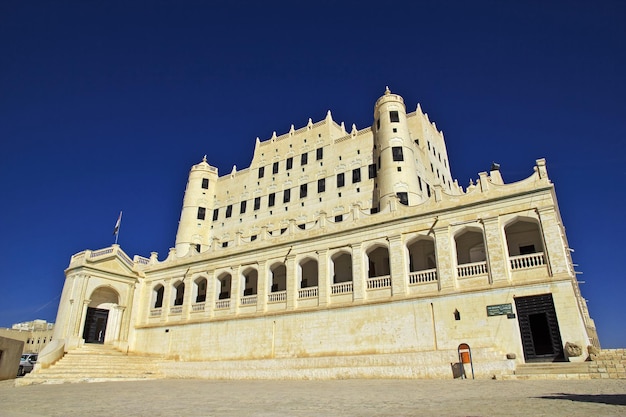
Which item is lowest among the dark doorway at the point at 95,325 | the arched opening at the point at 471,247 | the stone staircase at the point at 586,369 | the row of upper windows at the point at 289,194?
the stone staircase at the point at 586,369

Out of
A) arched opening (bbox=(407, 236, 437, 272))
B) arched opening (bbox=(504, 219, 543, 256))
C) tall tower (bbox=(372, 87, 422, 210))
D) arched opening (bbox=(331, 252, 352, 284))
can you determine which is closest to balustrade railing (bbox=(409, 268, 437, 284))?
arched opening (bbox=(407, 236, 437, 272))

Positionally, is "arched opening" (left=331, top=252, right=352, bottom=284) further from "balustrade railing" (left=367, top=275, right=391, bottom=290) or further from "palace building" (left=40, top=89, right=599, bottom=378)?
"balustrade railing" (left=367, top=275, right=391, bottom=290)

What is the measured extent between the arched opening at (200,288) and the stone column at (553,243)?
81.2 ft

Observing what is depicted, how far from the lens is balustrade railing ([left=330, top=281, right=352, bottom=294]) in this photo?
88.5 ft

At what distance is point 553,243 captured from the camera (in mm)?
21453

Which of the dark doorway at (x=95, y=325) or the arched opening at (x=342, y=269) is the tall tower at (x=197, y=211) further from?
the arched opening at (x=342, y=269)

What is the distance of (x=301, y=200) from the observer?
42.0m

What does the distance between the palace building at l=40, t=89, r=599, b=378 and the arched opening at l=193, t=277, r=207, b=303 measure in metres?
0.20

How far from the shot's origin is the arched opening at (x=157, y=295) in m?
36.8

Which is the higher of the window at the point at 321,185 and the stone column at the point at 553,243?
the window at the point at 321,185

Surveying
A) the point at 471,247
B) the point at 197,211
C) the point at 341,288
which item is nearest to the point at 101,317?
the point at 197,211

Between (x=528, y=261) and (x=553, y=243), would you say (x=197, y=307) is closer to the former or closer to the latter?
(x=528, y=261)

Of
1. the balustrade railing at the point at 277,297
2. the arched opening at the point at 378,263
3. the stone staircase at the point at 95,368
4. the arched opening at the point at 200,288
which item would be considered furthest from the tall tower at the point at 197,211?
the arched opening at the point at 378,263

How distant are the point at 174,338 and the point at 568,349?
2628 cm
